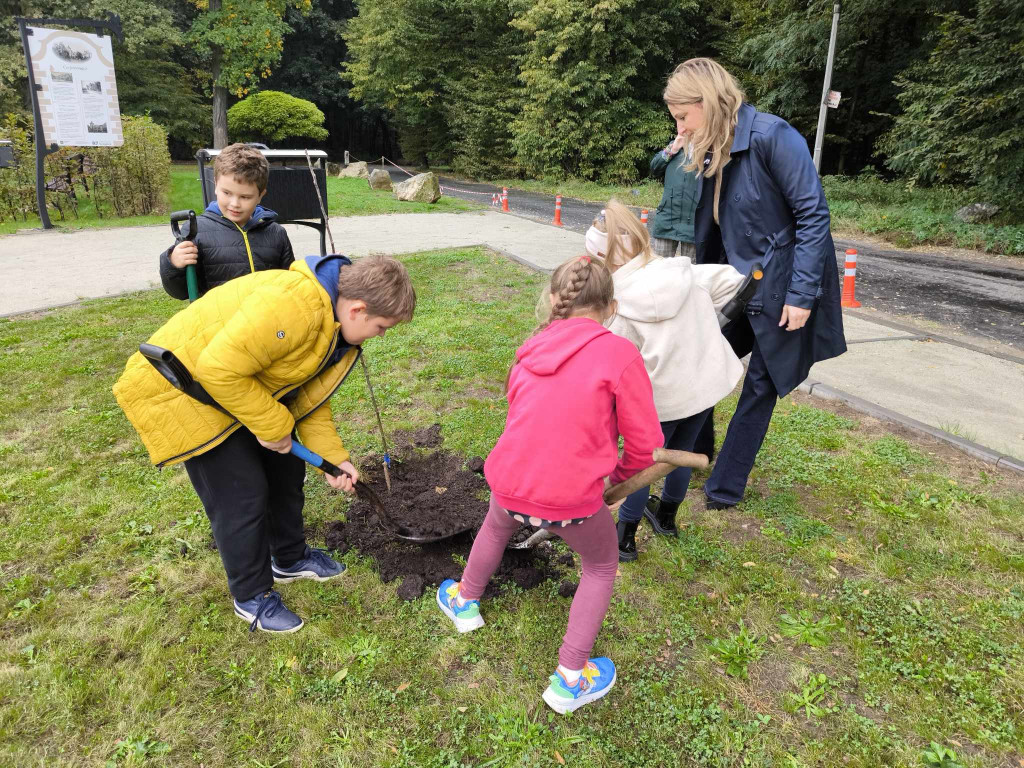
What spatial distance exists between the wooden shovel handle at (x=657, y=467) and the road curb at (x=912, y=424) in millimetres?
2659

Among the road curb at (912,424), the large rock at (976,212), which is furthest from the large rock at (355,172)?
the road curb at (912,424)

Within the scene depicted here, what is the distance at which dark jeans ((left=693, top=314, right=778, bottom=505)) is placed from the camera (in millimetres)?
3094

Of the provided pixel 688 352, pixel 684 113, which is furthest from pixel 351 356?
pixel 684 113

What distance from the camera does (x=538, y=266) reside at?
8.91m

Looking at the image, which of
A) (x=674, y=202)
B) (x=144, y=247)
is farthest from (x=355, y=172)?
(x=674, y=202)

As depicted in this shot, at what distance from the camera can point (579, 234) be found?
1261 centimetres

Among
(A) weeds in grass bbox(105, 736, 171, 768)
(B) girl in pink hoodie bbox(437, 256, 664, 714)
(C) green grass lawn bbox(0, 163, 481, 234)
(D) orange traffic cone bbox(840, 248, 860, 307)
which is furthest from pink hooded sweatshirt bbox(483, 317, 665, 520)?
(C) green grass lawn bbox(0, 163, 481, 234)

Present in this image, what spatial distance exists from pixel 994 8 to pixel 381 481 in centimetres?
1617

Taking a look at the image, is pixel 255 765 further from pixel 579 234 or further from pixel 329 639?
pixel 579 234

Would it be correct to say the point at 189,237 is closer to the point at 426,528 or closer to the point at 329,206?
the point at 426,528

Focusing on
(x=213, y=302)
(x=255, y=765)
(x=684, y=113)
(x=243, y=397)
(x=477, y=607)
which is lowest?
(x=255, y=765)

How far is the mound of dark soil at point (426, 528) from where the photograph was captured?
9.14 feet

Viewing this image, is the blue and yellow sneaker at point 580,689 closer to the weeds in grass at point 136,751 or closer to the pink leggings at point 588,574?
the pink leggings at point 588,574

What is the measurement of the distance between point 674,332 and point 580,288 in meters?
0.73
